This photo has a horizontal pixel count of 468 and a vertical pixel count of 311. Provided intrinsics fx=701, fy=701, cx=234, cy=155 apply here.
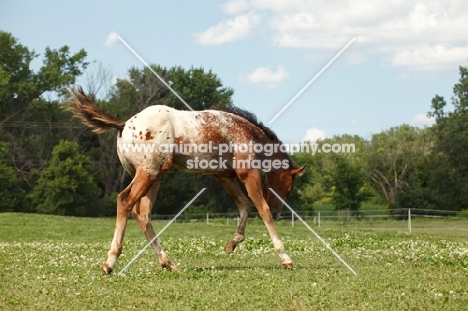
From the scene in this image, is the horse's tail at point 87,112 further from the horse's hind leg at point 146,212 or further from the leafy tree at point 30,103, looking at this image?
the leafy tree at point 30,103

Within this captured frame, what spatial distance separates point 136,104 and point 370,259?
2683 inches

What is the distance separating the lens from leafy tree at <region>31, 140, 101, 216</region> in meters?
A: 69.9

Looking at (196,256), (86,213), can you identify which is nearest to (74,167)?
(86,213)

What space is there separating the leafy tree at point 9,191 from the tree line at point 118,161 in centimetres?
10

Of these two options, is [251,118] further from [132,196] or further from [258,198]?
[132,196]

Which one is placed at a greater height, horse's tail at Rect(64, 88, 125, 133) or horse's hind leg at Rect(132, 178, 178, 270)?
horse's tail at Rect(64, 88, 125, 133)

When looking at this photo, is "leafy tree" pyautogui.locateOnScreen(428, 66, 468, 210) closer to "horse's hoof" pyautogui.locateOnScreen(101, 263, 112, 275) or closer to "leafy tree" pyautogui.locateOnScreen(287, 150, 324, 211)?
"leafy tree" pyautogui.locateOnScreen(287, 150, 324, 211)

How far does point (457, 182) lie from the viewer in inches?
2874

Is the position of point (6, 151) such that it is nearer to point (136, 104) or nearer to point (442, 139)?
point (136, 104)

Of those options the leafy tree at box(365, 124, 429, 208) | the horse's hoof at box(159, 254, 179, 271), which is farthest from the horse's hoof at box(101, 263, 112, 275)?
the leafy tree at box(365, 124, 429, 208)

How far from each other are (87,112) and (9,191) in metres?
61.7

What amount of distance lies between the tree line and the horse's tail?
57686 millimetres

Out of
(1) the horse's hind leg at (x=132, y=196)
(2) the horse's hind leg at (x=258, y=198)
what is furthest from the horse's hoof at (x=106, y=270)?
(2) the horse's hind leg at (x=258, y=198)

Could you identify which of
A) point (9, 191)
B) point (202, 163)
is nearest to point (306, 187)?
point (9, 191)
